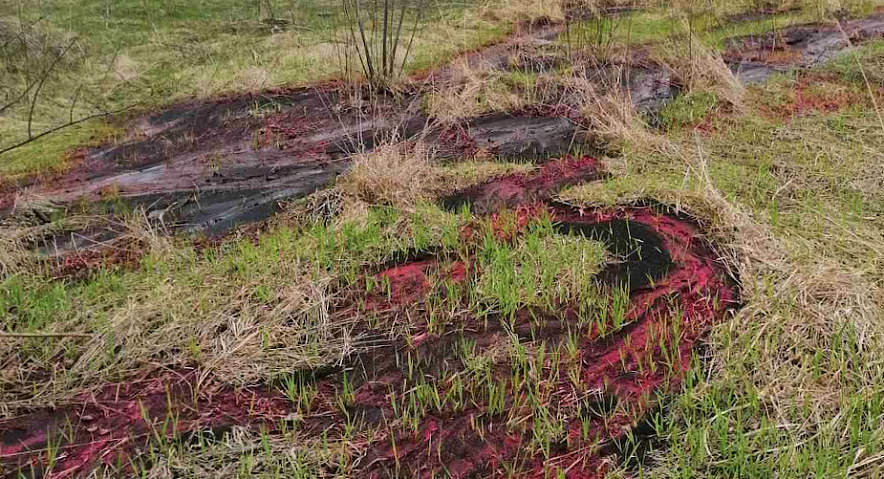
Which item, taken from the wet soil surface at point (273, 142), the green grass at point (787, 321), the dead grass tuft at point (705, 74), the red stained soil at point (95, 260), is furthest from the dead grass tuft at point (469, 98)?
the red stained soil at point (95, 260)

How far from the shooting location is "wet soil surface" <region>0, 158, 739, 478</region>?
2258 mm

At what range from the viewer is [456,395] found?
2533 millimetres

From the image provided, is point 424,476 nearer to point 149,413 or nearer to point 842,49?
point 149,413

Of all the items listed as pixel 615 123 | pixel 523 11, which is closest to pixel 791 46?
pixel 523 11

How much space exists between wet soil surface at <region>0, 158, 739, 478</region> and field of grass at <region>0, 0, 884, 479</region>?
0.03m

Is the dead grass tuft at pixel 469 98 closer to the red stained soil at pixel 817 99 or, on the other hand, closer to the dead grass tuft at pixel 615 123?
the dead grass tuft at pixel 615 123

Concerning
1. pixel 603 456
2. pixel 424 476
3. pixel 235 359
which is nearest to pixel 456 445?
pixel 424 476

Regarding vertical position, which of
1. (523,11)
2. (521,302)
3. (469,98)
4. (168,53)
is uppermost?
(523,11)

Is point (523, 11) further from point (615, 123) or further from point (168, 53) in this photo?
point (615, 123)

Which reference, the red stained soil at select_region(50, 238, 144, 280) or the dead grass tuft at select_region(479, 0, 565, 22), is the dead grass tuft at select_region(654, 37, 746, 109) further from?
the red stained soil at select_region(50, 238, 144, 280)

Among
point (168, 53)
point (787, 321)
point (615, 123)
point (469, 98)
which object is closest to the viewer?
point (787, 321)

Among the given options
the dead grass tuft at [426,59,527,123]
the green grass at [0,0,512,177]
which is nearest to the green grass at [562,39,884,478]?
the dead grass tuft at [426,59,527,123]

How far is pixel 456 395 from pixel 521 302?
0.65 metres

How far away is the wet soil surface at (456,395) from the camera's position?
2258 mm
